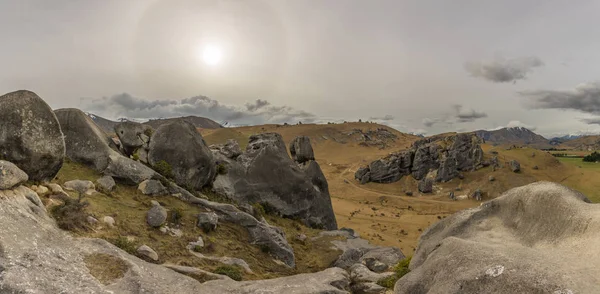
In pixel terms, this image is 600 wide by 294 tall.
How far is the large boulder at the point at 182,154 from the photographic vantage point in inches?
1046

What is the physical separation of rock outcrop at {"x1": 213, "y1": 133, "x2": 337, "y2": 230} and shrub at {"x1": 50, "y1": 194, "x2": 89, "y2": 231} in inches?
597

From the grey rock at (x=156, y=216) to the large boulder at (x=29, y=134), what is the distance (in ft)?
16.9

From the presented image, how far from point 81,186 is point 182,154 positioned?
9102 millimetres

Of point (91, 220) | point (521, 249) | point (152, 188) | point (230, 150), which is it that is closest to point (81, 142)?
point (152, 188)

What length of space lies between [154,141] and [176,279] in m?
17.6

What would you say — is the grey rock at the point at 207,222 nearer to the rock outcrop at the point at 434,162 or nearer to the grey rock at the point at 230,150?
the grey rock at the point at 230,150

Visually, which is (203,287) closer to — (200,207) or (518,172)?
(200,207)

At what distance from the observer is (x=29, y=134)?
14.5m

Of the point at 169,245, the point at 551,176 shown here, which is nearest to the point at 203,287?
the point at 169,245

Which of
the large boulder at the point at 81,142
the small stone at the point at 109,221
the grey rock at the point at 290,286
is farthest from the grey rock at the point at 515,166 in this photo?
the small stone at the point at 109,221

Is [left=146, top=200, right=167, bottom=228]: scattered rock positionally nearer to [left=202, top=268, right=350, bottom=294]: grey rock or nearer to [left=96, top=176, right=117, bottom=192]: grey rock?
[left=96, top=176, right=117, bottom=192]: grey rock

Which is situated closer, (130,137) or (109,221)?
(109,221)

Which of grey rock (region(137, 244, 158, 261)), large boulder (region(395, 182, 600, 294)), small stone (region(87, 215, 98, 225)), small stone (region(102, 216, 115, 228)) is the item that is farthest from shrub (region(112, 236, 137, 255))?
large boulder (region(395, 182, 600, 294))

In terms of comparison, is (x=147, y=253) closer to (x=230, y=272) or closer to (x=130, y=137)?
(x=230, y=272)
